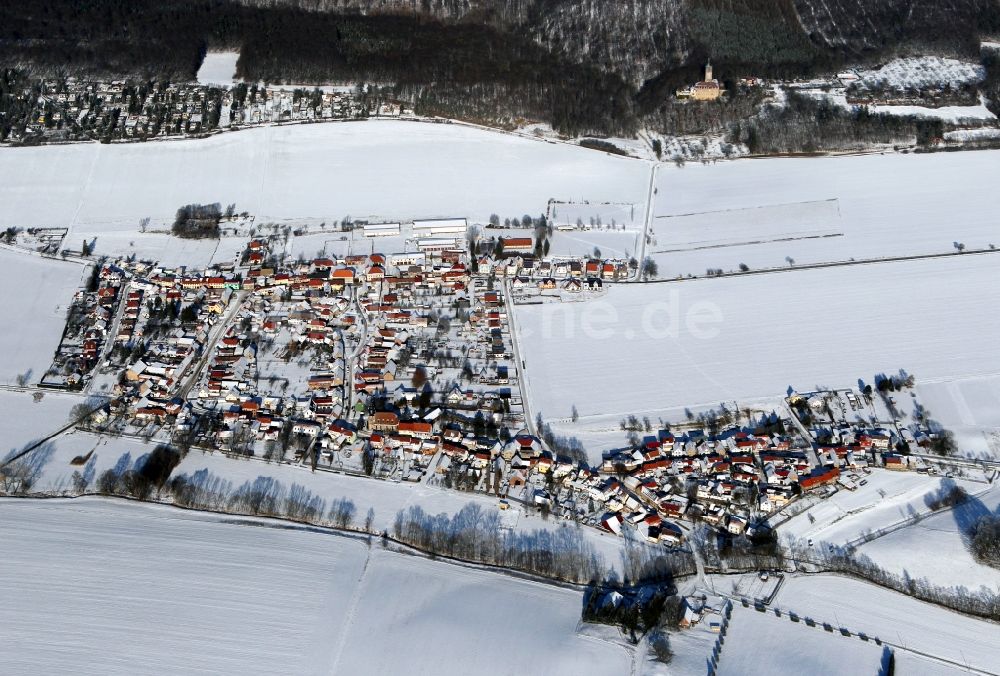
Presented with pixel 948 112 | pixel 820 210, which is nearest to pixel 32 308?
pixel 820 210

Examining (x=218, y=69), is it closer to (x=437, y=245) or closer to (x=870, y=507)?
(x=437, y=245)

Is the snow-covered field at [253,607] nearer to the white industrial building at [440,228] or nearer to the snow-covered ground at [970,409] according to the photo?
the snow-covered ground at [970,409]

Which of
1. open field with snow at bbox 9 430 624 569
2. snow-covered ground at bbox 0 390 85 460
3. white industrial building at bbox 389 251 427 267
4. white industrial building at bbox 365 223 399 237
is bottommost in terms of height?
open field with snow at bbox 9 430 624 569

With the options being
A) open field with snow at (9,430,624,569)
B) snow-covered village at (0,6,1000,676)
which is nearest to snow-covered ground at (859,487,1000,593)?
snow-covered village at (0,6,1000,676)

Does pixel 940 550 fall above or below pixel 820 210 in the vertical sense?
below

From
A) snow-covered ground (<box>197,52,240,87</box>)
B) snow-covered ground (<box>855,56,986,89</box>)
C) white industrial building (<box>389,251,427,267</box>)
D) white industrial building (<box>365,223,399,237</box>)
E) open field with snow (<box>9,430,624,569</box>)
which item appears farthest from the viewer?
snow-covered ground (<box>855,56,986,89</box>)

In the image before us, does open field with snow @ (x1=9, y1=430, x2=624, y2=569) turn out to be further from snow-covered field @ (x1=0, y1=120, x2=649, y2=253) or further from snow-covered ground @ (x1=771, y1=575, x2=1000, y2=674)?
snow-covered field @ (x1=0, y1=120, x2=649, y2=253)

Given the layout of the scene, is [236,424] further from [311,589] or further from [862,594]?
[862,594]
